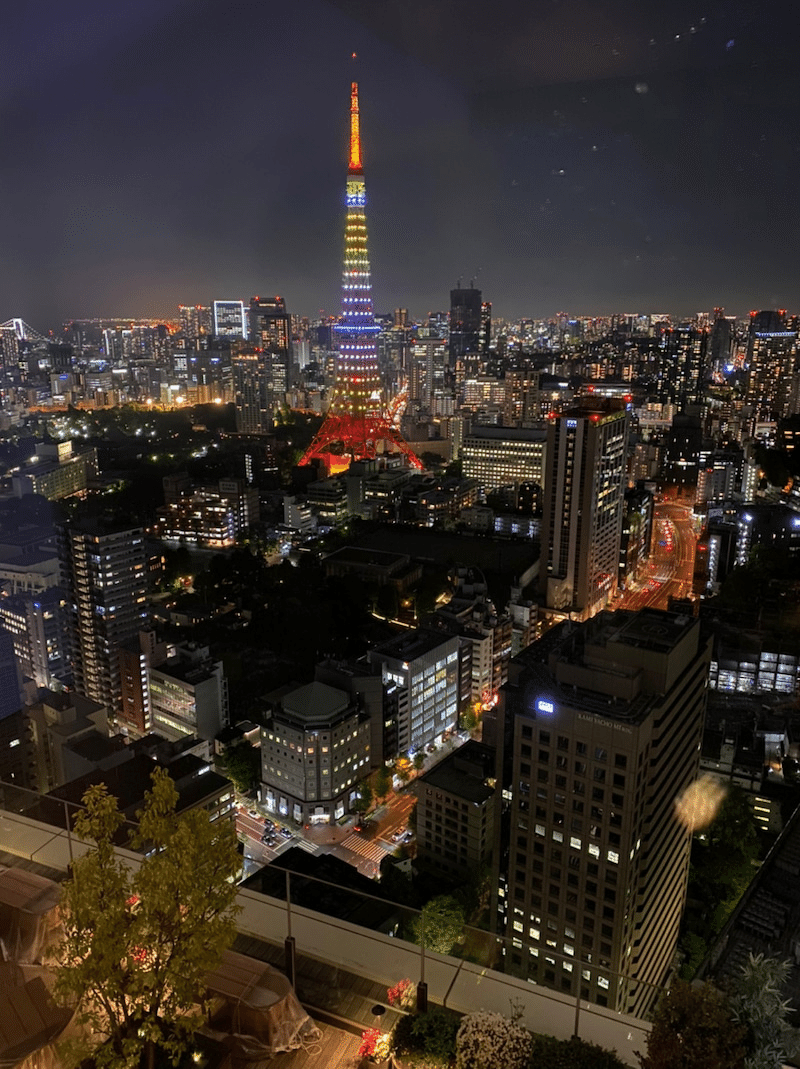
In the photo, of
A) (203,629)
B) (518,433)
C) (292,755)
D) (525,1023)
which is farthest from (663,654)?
(518,433)

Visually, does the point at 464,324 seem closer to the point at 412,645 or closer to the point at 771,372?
the point at 771,372

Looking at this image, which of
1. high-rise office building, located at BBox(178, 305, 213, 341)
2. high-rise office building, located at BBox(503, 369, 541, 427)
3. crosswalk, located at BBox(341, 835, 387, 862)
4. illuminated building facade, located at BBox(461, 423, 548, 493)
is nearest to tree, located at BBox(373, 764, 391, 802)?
crosswalk, located at BBox(341, 835, 387, 862)

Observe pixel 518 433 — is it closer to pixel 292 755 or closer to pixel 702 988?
pixel 292 755

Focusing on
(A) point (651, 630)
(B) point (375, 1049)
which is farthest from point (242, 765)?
(B) point (375, 1049)

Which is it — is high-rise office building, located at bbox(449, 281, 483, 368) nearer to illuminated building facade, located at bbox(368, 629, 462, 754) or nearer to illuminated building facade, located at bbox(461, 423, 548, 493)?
Answer: illuminated building facade, located at bbox(461, 423, 548, 493)

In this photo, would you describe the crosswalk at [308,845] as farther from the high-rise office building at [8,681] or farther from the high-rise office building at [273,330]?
the high-rise office building at [273,330]

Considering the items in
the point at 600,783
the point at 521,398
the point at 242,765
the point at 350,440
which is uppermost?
the point at 521,398
